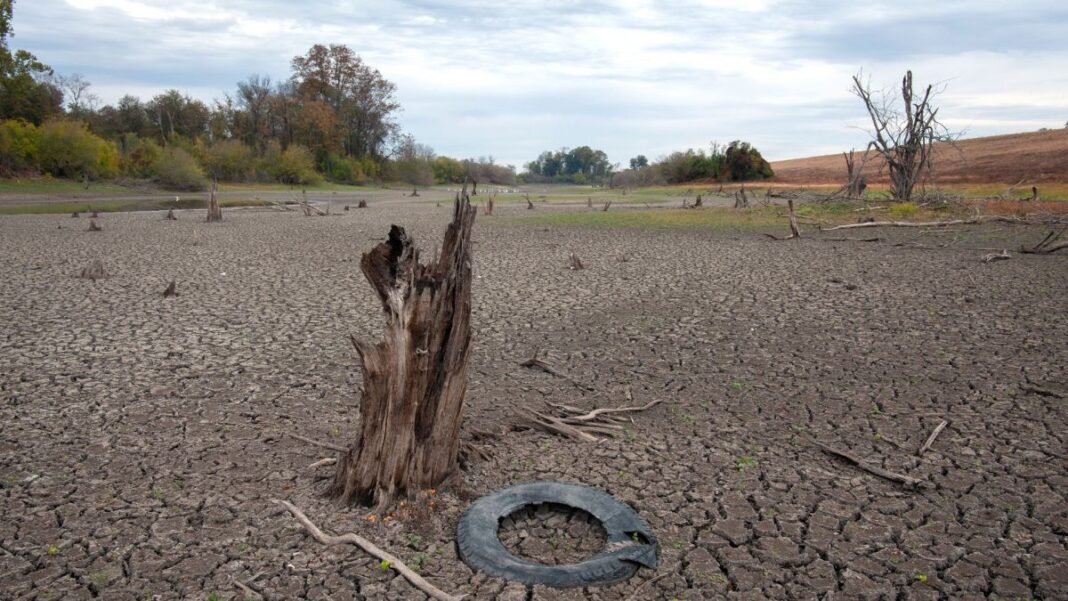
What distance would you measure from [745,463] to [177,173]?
4530cm

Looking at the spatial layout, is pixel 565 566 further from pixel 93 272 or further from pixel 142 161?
pixel 142 161

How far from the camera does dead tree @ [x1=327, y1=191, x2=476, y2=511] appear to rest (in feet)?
12.7

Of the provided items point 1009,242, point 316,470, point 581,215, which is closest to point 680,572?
point 316,470

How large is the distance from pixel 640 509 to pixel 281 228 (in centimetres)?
1915

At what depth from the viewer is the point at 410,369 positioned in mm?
3971

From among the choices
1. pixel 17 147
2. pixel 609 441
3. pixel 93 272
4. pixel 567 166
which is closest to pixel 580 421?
pixel 609 441

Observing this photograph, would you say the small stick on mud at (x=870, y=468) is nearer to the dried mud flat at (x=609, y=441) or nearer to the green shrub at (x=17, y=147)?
the dried mud flat at (x=609, y=441)

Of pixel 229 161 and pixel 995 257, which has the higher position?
pixel 229 161

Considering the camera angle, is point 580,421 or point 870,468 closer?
point 870,468

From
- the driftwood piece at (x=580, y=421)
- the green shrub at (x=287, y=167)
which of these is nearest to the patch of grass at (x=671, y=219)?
the driftwood piece at (x=580, y=421)

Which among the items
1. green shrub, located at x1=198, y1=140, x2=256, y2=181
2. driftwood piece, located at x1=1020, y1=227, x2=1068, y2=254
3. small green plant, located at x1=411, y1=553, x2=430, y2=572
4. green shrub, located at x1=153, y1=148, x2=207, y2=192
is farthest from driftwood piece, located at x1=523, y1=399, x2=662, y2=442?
green shrub, located at x1=198, y1=140, x2=256, y2=181

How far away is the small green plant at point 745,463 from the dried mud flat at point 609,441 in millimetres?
63

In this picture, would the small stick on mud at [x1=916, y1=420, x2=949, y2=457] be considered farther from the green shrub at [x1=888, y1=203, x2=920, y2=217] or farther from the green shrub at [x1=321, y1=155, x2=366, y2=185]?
the green shrub at [x1=321, y1=155, x2=366, y2=185]

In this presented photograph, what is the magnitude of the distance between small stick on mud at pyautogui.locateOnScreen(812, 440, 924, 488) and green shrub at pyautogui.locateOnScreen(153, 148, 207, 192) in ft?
149
